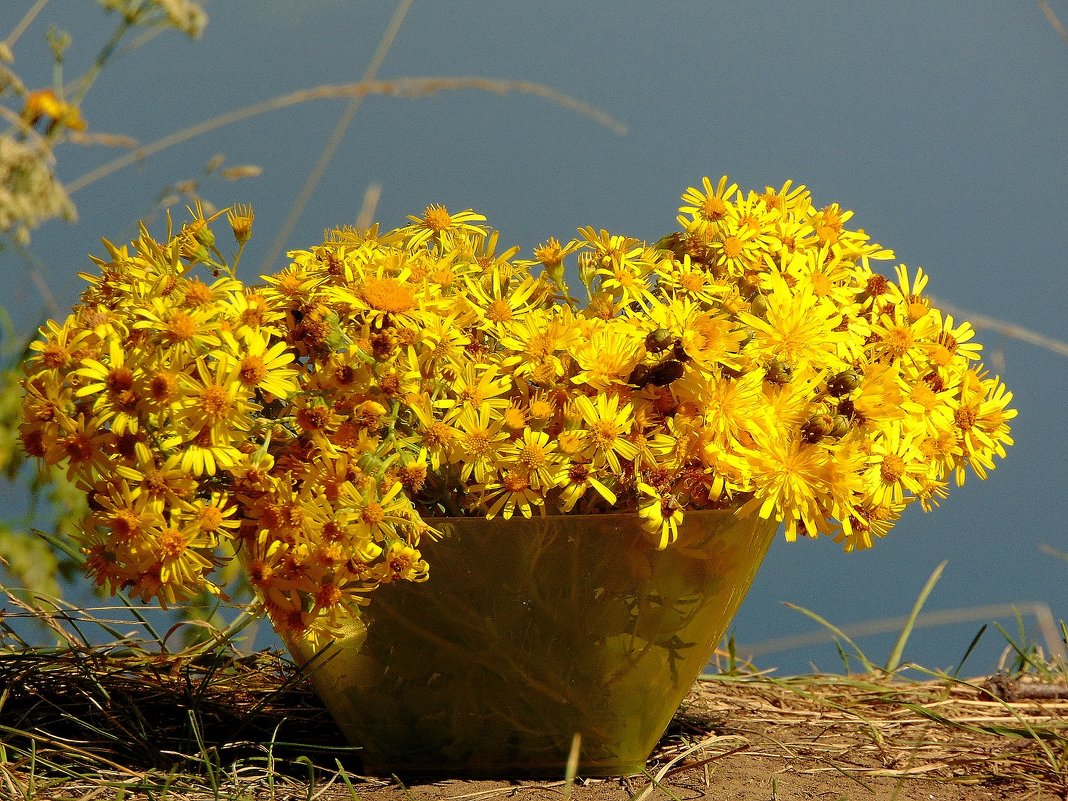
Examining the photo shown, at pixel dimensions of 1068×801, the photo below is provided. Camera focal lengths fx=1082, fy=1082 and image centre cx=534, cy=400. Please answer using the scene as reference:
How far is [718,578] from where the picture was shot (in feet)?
3.52

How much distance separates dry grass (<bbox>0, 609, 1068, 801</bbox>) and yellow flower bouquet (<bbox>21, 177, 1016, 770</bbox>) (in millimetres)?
162

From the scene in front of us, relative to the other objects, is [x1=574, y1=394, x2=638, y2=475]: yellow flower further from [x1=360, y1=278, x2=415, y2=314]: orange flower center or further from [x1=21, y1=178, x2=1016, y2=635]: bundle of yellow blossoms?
[x1=360, y1=278, x2=415, y2=314]: orange flower center

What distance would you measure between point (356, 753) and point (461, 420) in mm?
475

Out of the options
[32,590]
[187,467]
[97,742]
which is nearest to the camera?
[187,467]

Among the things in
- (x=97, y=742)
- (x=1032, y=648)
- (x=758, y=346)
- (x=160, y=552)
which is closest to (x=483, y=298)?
(x=758, y=346)

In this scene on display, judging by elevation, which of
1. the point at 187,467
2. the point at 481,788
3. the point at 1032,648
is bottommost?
the point at 481,788

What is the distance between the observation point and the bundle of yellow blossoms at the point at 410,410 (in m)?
0.88

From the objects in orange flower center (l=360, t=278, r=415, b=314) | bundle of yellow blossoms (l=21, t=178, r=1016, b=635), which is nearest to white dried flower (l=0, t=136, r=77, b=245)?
bundle of yellow blossoms (l=21, t=178, r=1016, b=635)

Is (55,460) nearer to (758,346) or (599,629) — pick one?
(599,629)

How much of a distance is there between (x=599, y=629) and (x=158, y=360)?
1.53ft

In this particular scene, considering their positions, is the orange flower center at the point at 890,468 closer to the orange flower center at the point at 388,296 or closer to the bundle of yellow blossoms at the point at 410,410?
the bundle of yellow blossoms at the point at 410,410

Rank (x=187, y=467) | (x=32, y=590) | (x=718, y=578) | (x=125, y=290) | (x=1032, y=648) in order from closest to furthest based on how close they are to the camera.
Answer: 1. (x=187, y=467)
2. (x=125, y=290)
3. (x=718, y=578)
4. (x=32, y=590)
5. (x=1032, y=648)

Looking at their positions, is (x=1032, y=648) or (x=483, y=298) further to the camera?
(x=1032, y=648)

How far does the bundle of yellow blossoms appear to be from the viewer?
881mm
